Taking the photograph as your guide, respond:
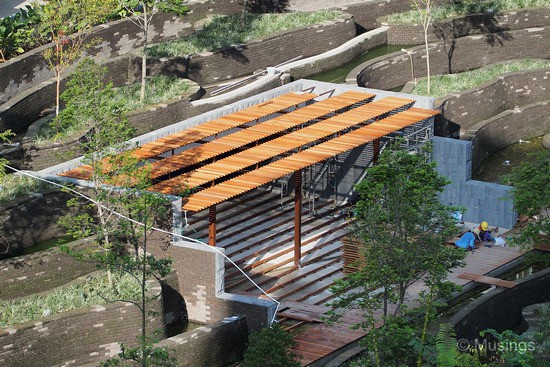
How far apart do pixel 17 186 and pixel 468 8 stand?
1175 inches

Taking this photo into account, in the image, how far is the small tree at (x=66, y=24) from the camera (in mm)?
57281

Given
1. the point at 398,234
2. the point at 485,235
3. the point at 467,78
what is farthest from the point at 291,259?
the point at 467,78

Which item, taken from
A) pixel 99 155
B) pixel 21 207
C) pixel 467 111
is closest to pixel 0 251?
pixel 21 207

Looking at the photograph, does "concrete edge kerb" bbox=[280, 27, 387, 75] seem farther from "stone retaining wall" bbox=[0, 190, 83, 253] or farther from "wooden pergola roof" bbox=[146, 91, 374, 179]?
"stone retaining wall" bbox=[0, 190, 83, 253]

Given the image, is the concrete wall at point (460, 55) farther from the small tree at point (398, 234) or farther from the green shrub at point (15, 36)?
the small tree at point (398, 234)

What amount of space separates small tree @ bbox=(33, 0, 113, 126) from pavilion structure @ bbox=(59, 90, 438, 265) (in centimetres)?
614

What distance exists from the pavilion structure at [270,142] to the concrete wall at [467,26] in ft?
37.2

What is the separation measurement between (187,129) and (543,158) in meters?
13.0

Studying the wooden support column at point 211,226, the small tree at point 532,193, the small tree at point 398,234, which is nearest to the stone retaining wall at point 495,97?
the small tree at point 532,193

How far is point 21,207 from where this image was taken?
158 ft

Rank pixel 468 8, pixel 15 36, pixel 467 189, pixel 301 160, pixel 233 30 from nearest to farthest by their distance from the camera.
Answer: pixel 301 160
pixel 467 189
pixel 15 36
pixel 233 30
pixel 468 8

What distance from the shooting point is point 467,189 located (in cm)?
5775

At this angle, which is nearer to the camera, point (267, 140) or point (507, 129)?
point (267, 140)

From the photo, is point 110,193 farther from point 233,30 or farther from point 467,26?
point 467,26
